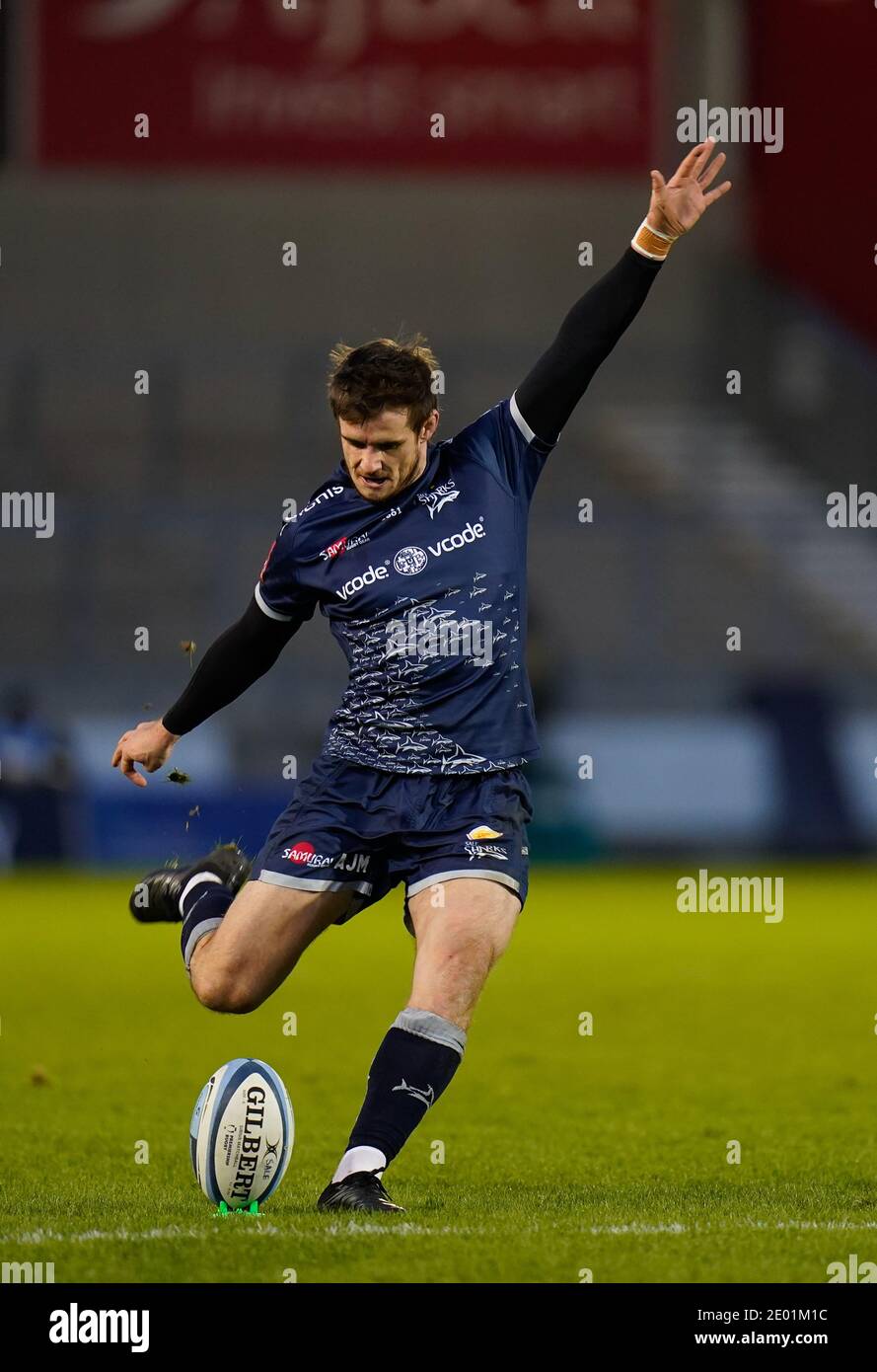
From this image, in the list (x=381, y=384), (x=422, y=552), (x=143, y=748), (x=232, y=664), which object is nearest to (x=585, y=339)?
(x=381, y=384)

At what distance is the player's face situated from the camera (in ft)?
19.7

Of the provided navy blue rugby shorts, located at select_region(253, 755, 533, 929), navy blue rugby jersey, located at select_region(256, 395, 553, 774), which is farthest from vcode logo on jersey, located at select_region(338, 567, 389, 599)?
navy blue rugby shorts, located at select_region(253, 755, 533, 929)

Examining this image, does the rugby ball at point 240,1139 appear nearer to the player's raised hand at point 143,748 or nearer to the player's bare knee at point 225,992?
the player's bare knee at point 225,992

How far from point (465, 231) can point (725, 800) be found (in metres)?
9.79

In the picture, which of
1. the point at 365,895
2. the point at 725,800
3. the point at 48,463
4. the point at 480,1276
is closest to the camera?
the point at 480,1276

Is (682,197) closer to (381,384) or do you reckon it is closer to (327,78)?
(381,384)

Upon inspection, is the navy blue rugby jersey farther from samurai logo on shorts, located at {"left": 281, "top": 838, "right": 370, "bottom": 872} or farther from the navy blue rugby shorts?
samurai logo on shorts, located at {"left": 281, "top": 838, "right": 370, "bottom": 872}

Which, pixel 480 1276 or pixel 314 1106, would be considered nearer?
pixel 480 1276

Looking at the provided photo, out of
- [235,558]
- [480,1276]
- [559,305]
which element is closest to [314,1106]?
[480,1276]

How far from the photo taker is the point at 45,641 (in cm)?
2266

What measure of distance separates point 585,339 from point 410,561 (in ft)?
2.55

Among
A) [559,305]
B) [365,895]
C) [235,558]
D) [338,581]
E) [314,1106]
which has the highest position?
[559,305]

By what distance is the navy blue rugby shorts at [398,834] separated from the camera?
19.7 feet

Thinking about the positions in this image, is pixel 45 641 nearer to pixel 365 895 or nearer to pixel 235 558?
pixel 235 558
